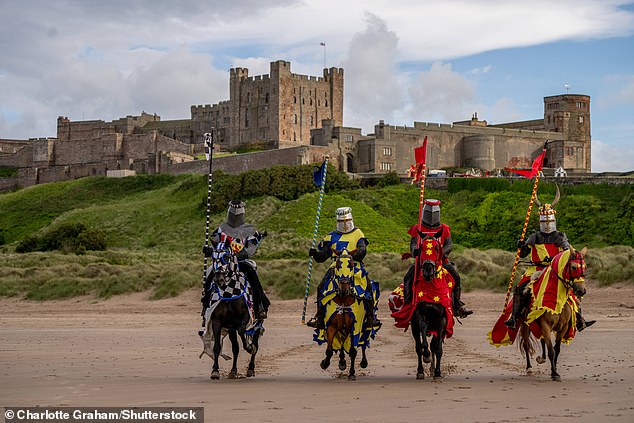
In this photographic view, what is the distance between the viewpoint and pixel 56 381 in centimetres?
1345

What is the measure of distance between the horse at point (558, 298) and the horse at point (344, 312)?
238 cm

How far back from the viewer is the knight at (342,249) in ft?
48.3

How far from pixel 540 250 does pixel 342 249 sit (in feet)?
9.94

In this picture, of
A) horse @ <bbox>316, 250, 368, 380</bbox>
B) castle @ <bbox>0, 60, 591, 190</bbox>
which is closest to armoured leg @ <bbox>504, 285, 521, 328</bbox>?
horse @ <bbox>316, 250, 368, 380</bbox>

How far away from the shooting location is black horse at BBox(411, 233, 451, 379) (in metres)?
14.2

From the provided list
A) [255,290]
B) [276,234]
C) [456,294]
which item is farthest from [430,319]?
[276,234]

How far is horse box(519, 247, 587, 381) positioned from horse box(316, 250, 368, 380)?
2384mm

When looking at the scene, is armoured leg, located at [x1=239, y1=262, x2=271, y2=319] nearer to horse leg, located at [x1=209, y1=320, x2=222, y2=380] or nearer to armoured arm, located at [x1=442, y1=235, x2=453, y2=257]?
horse leg, located at [x1=209, y1=320, x2=222, y2=380]

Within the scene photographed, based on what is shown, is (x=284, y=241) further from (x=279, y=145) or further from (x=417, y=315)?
(x=279, y=145)

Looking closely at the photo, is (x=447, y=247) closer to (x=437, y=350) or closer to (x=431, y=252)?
(x=431, y=252)

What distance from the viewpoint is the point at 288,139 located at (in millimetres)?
108250

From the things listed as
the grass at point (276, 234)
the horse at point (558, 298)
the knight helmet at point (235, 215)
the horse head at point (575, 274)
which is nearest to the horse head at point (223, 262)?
the knight helmet at point (235, 215)

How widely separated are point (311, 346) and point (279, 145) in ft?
277

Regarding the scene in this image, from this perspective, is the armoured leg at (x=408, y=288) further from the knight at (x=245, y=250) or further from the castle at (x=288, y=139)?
the castle at (x=288, y=139)
